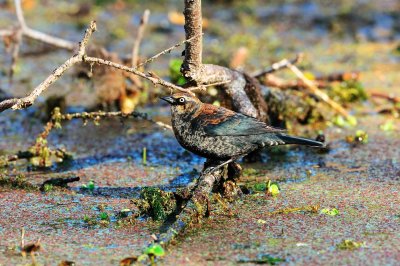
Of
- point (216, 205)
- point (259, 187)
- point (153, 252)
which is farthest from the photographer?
point (259, 187)

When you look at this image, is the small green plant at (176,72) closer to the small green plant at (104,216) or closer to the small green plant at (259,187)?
the small green plant at (259,187)

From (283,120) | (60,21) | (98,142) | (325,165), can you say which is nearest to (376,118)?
(283,120)

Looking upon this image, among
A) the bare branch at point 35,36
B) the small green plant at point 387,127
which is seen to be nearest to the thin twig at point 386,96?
the small green plant at point 387,127

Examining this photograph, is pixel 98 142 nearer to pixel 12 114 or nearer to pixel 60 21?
pixel 12 114

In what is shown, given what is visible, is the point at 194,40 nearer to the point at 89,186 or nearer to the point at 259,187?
the point at 259,187

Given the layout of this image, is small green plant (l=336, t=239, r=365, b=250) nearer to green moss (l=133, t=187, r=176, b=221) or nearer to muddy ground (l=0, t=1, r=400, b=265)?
muddy ground (l=0, t=1, r=400, b=265)

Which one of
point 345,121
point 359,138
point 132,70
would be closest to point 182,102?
point 132,70

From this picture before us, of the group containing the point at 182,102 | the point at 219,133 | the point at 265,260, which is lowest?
the point at 265,260

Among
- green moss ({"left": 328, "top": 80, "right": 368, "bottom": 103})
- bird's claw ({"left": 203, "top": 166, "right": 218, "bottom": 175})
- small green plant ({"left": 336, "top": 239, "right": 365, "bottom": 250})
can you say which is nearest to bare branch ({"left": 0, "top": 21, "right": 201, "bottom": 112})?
bird's claw ({"left": 203, "top": 166, "right": 218, "bottom": 175})
